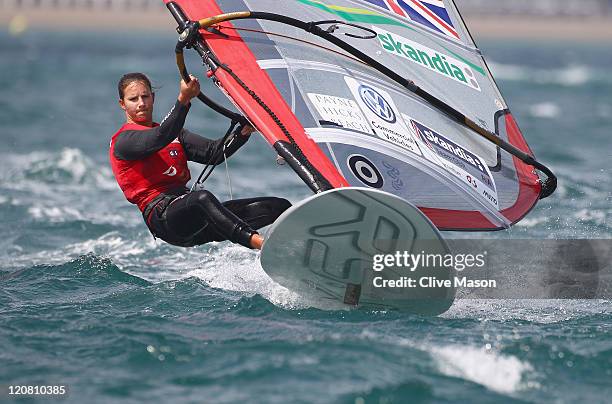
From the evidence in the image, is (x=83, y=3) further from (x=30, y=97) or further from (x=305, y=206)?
(x=305, y=206)

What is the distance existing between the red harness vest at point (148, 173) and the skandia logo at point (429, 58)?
1460 mm

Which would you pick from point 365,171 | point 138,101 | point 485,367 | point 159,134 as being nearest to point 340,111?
point 365,171

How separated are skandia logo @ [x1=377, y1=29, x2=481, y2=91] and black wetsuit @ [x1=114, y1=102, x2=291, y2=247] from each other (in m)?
1.06

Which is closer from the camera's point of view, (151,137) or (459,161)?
(151,137)

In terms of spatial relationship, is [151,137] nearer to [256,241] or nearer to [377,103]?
[256,241]

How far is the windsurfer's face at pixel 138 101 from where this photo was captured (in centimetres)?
533

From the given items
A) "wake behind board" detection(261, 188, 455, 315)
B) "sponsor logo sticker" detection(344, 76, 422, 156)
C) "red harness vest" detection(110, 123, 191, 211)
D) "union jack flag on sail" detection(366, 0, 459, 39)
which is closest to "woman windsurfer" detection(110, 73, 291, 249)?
"red harness vest" detection(110, 123, 191, 211)

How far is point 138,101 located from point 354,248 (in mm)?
1552

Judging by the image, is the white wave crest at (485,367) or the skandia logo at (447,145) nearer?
the white wave crest at (485,367)

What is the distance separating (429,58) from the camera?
578 centimetres

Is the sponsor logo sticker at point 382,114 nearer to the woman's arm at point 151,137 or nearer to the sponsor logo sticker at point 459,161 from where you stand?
the sponsor logo sticker at point 459,161

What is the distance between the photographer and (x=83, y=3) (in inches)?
2062

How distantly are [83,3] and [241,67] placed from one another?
49804mm

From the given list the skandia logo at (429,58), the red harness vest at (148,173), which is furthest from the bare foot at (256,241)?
the skandia logo at (429,58)
